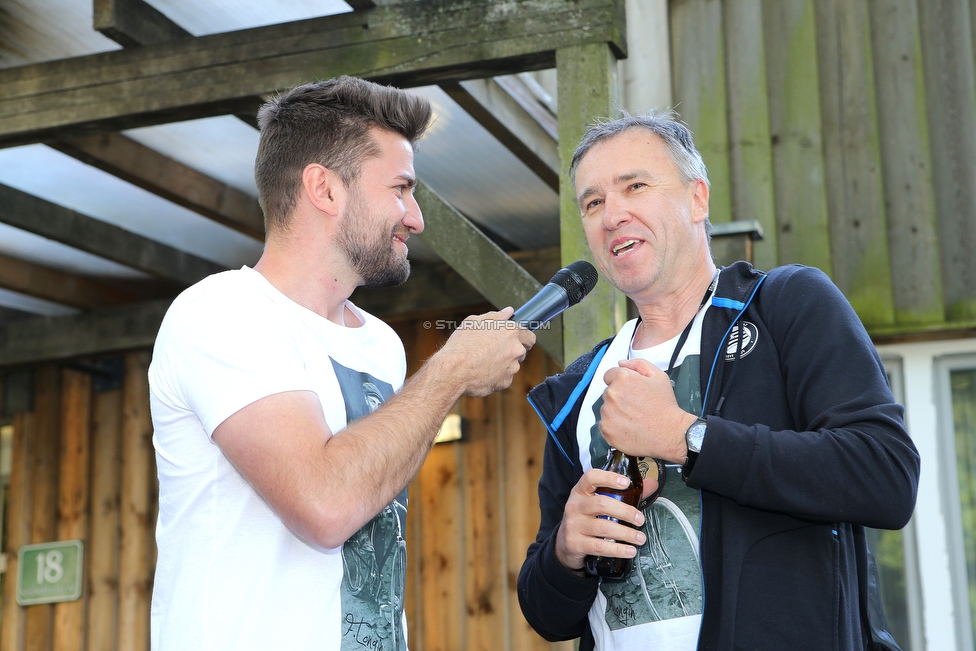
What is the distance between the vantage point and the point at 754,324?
1.79 meters

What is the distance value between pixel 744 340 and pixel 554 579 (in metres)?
0.57

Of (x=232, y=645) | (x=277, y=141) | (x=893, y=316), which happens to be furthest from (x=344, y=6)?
(x=232, y=645)

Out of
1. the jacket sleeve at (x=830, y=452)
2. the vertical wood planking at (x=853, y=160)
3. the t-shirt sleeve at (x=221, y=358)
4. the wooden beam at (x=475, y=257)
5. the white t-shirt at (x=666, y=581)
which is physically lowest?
the white t-shirt at (x=666, y=581)

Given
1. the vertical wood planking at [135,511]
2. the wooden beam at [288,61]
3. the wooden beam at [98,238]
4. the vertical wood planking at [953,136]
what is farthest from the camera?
the vertical wood planking at [135,511]

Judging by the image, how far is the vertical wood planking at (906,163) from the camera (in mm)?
3734

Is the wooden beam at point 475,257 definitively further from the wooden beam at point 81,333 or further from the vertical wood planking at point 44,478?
the vertical wood planking at point 44,478

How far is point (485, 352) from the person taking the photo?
1.89 metres

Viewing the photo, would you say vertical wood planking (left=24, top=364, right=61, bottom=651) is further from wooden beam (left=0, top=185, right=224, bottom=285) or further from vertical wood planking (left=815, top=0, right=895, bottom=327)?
vertical wood planking (left=815, top=0, right=895, bottom=327)

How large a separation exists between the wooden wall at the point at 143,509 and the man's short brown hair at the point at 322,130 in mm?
3719

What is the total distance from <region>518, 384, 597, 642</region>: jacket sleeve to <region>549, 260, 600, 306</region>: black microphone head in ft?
0.85

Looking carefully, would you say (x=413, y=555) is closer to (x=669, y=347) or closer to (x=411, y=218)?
(x=411, y=218)

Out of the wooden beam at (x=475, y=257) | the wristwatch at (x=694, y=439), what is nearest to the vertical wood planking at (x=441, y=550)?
the wooden beam at (x=475, y=257)

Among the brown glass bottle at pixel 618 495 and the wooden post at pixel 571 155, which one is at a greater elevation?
the wooden post at pixel 571 155

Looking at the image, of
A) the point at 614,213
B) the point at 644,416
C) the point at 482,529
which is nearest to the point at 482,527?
the point at 482,529
